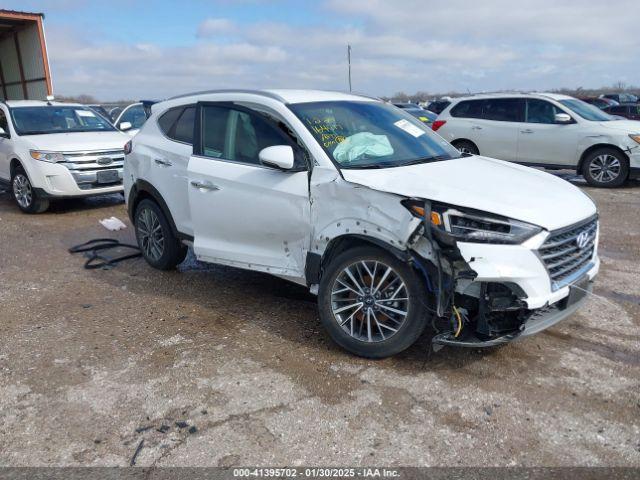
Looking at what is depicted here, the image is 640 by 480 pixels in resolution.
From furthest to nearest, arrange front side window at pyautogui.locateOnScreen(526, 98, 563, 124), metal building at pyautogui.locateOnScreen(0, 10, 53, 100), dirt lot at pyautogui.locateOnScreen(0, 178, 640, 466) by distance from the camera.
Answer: metal building at pyautogui.locateOnScreen(0, 10, 53, 100) → front side window at pyautogui.locateOnScreen(526, 98, 563, 124) → dirt lot at pyautogui.locateOnScreen(0, 178, 640, 466)

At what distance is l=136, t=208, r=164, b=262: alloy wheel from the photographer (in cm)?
581

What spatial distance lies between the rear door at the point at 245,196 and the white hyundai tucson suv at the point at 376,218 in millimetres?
11

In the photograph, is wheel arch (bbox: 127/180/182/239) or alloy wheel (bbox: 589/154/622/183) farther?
alloy wheel (bbox: 589/154/622/183)

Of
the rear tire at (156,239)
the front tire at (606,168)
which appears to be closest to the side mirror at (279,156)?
the rear tire at (156,239)

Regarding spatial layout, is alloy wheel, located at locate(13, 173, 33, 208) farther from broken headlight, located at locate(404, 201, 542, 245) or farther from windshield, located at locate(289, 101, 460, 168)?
broken headlight, located at locate(404, 201, 542, 245)

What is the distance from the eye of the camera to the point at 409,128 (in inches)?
190

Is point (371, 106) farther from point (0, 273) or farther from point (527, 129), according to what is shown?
point (527, 129)

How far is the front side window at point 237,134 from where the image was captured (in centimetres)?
443

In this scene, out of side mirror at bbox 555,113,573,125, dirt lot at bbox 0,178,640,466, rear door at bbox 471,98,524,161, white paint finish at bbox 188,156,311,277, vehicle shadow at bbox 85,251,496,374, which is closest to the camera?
dirt lot at bbox 0,178,640,466

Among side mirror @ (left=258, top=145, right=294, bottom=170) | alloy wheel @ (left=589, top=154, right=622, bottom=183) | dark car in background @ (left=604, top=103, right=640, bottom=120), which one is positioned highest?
side mirror @ (left=258, top=145, right=294, bottom=170)

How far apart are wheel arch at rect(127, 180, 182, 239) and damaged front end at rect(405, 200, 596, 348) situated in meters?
2.66

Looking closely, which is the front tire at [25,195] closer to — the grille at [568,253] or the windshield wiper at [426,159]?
the windshield wiper at [426,159]

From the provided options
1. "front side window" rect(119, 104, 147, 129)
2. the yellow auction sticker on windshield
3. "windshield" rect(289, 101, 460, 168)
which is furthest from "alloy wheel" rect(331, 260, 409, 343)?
"front side window" rect(119, 104, 147, 129)

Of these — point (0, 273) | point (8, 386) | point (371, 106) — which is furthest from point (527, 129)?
point (8, 386)
